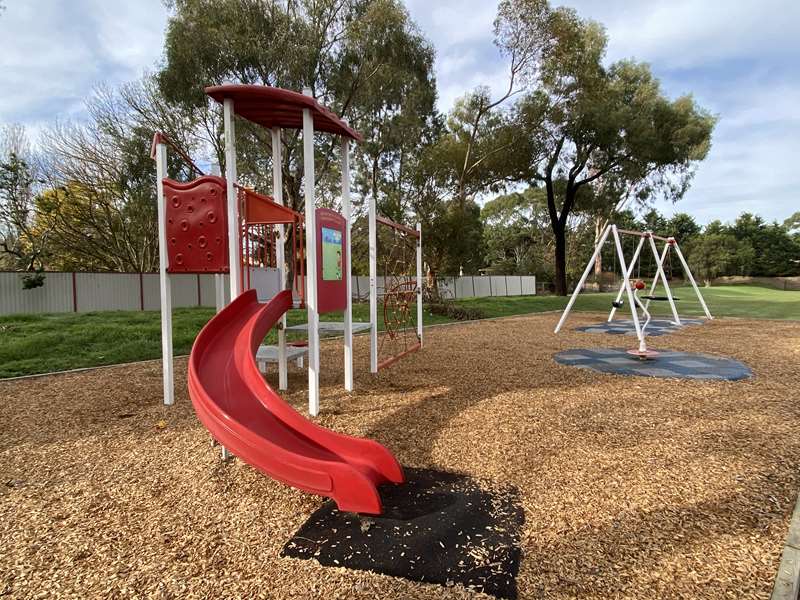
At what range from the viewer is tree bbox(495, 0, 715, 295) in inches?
705

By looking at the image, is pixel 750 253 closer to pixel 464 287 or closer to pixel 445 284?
pixel 464 287

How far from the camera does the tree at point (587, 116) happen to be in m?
17.9

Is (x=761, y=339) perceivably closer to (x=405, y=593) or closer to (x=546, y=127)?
(x=405, y=593)

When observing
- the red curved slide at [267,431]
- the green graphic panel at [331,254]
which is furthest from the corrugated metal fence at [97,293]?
the red curved slide at [267,431]

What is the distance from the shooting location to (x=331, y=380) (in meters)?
5.96

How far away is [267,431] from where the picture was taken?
2.75 m

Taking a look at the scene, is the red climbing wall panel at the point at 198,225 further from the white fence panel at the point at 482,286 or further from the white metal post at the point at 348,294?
the white fence panel at the point at 482,286

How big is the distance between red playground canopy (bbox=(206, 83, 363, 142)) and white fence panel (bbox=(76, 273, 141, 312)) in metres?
15.5

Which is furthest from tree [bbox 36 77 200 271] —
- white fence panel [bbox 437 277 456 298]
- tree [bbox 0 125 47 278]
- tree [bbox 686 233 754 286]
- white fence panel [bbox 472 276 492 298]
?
tree [bbox 686 233 754 286]

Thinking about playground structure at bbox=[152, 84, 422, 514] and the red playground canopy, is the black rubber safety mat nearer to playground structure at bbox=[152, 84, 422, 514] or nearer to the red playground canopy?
playground structure at bbox=[152, 84, 422, 514]

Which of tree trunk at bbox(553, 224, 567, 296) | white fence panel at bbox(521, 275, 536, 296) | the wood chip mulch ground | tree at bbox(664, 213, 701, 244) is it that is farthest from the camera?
tree at bbox(664, 213, 701, 244)

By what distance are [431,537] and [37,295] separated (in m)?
18.3

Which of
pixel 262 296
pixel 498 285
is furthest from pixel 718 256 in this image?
pixel 262 296

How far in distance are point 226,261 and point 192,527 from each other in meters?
2.42
